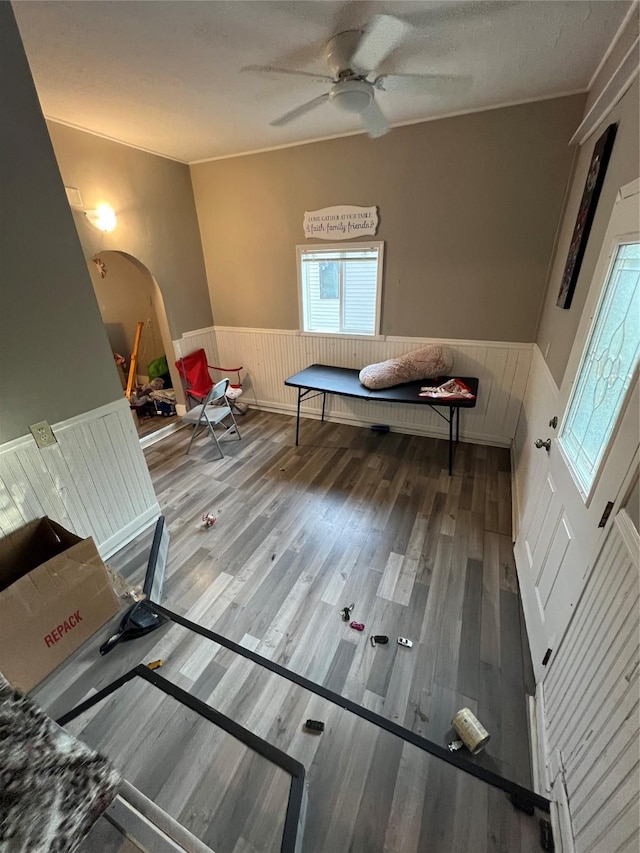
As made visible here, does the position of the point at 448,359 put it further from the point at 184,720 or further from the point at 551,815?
the point at 184,720

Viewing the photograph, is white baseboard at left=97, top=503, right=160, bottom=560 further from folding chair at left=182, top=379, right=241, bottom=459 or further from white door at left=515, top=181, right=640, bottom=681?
white door at left=515, top=181, right=640, bottom=681

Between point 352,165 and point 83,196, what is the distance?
7.91ft

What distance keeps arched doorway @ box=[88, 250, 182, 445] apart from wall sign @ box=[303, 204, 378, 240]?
2.13 metres

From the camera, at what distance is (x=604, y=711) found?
908mm

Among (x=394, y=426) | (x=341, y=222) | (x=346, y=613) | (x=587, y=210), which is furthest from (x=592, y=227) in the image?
(x=346, y=613)

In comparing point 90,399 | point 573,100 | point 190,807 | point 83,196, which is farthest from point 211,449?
point 573,100

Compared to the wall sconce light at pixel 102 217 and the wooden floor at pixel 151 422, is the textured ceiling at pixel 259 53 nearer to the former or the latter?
the wall sconce light at pixel 102 217

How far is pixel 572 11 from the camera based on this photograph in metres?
1.53

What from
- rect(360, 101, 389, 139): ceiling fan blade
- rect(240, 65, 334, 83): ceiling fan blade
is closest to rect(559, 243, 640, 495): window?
rect(360, 101, 389, 139): ceiling fan blade

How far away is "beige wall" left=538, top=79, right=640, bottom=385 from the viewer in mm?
1454

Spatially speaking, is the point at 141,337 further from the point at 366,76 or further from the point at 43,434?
the point at 366,76

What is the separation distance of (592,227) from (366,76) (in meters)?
1.55

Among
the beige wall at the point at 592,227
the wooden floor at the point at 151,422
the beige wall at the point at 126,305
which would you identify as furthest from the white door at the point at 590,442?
the beige wall at the point at 126,305

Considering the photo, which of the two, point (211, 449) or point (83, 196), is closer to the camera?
point (83, 196)
